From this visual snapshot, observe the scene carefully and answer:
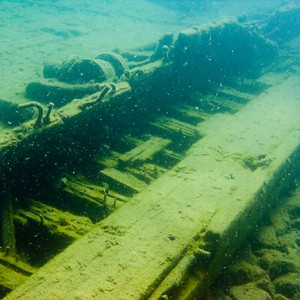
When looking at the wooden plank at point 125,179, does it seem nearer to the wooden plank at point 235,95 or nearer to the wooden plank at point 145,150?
the wooden plank at point 145,150

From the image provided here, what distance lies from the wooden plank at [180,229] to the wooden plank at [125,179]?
1.32 feet

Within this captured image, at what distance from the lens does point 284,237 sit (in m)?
3.32

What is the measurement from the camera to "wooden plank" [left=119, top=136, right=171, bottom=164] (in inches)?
153

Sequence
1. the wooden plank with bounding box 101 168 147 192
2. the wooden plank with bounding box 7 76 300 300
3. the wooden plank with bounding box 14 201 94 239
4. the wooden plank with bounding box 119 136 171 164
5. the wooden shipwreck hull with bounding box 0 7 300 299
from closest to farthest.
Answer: the wooden plank with bounding box 7 76 300 300
the wooden shipwreck hull with bounding box 0 7 300 299
the wooden plank with bounding box 14 201 94 239
the wooden plank with bounding box 101 168 147 192
the wooden plank with bounding box 119 136 171 164

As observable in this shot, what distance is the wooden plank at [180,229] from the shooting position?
6.44 feet

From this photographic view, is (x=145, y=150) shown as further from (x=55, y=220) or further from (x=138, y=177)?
(x=55, y=220)

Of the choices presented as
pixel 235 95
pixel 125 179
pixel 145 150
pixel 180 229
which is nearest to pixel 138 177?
pixel 125 179

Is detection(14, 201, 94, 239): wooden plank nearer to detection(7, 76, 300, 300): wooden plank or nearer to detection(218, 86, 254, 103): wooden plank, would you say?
detection(7, 76, 300, 300): wooden plank

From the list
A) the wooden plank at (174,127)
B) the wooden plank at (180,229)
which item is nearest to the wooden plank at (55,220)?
the wooden plank at (180,229)

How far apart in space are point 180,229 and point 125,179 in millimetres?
1217

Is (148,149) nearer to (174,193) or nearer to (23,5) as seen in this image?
(174,193)

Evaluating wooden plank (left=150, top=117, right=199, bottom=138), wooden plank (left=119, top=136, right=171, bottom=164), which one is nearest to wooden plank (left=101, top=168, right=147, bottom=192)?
wooden plank (left=119, top=136, right=171, bottom=164)

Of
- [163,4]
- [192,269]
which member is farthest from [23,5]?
[192,269]

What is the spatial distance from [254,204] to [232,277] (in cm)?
69
